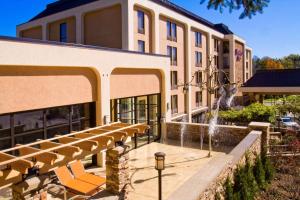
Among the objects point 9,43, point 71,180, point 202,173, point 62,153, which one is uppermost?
point 9,43

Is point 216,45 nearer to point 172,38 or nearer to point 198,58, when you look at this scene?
point 198,58

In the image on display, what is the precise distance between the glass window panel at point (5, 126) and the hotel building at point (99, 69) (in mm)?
35

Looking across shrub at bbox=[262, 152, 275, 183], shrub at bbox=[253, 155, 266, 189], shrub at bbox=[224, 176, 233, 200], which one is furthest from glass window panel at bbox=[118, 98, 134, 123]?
shrub at bbox=[224, 176, 233, 200]

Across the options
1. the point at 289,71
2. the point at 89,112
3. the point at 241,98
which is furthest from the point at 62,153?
the point at 241,98

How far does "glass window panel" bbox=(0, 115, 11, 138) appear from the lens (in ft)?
35.6

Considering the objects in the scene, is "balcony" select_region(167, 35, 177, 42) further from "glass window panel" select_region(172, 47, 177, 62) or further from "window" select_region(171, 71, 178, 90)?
"window" select_region(171, 71, 178, 90)

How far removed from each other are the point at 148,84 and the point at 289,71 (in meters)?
27.7

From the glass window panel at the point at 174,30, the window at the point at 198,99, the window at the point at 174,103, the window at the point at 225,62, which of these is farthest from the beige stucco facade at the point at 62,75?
the window at the point at 225,62

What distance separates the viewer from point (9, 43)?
10305mm

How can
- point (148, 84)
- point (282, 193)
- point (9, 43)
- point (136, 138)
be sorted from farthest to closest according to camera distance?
point (148, 84), point (136, 138), point (282, 193), point (9, 43)

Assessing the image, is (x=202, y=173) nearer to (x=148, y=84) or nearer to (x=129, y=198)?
(x=129, y=198)

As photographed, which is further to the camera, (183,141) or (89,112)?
(183,141)

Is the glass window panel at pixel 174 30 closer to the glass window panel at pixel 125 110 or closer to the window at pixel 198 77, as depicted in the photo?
the window at pixel 198 77

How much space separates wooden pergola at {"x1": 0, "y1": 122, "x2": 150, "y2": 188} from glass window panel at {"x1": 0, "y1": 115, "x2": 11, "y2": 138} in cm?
282
